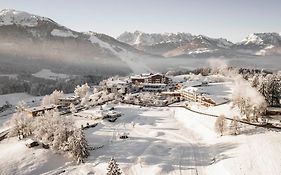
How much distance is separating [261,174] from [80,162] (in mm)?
36897

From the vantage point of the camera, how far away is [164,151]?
7438cm

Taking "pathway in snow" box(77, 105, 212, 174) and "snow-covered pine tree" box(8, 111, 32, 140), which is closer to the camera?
"pathway in snow" box(77, 105, 212, 174)

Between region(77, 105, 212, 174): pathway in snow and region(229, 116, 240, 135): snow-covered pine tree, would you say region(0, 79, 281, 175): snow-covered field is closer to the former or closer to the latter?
region(77, 105, 212, 174): pathway in snow

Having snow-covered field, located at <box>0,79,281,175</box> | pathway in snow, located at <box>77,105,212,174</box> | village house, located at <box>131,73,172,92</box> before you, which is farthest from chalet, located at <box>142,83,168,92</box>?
snow-covered field, located at <box>0,79,281,175</box>

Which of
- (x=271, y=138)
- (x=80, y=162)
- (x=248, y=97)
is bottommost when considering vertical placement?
(x=80, y=162)

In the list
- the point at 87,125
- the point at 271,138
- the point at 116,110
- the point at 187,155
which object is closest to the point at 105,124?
the point at 87,125

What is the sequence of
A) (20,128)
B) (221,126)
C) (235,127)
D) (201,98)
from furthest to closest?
(201,98) → (20,128) → (221,126) → (235,127)

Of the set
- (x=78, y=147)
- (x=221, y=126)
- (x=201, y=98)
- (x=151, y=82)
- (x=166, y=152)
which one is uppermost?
(x=151, y=82)

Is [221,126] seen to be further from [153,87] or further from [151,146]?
[153,87]

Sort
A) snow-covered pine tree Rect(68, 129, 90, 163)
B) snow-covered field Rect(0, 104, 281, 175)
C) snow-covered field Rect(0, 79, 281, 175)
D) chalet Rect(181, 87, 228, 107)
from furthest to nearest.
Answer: chalet Rect(181, 87, 228, 107) → snow-covered pine tree Rect(68, 129, 90, 163) → snow-covered field Rect(0, 79, 281, 175) → snow-covered field Rect(0, 104, 281, 175)

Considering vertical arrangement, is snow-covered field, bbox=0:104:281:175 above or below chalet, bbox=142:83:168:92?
below

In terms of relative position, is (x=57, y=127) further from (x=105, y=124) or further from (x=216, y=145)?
(x=216, y=145)

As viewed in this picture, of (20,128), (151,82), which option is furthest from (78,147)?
(151,82)

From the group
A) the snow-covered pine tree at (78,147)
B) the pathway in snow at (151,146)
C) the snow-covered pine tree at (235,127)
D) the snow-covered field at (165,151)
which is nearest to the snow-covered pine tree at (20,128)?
the snow-covered field at (165,151)
